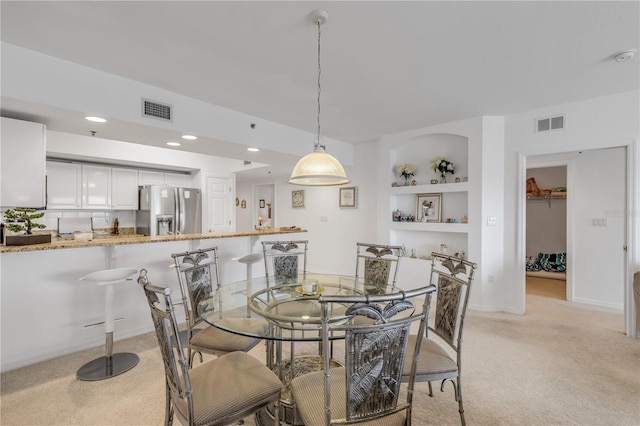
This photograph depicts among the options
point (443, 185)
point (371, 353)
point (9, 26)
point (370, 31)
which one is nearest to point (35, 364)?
point (9, 26)

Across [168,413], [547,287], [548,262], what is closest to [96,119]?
[168,413]

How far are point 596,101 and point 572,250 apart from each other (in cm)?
219

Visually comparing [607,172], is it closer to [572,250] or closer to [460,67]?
[572,250]

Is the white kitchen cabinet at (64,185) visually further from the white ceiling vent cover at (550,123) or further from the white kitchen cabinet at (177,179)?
the white ceiling vent cover at (550,123)

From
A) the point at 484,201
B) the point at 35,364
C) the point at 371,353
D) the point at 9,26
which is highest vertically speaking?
the point at 9,26

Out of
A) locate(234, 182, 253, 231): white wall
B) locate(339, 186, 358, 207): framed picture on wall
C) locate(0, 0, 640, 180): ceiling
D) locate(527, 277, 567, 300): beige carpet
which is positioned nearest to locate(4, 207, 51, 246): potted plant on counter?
locate(0, 0, 640, 180): ceiling

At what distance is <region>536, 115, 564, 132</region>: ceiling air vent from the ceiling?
23cm

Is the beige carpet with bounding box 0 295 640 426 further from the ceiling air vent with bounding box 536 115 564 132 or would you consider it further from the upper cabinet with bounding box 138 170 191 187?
the upper cabinet with bounding box 138 170 191 187

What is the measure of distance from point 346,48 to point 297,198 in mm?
4744

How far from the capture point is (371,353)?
1259 millimetres

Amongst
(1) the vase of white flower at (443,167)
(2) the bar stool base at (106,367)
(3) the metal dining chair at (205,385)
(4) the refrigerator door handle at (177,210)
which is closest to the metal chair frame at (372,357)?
(3) the metal dining chair at (205,385)

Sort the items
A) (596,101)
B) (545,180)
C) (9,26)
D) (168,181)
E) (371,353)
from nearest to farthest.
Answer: (371,353) < (9,26) < (596,101) < (168,181) < (545,180)

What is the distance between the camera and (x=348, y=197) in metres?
5.95

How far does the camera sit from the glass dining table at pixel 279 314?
1.72 meters
